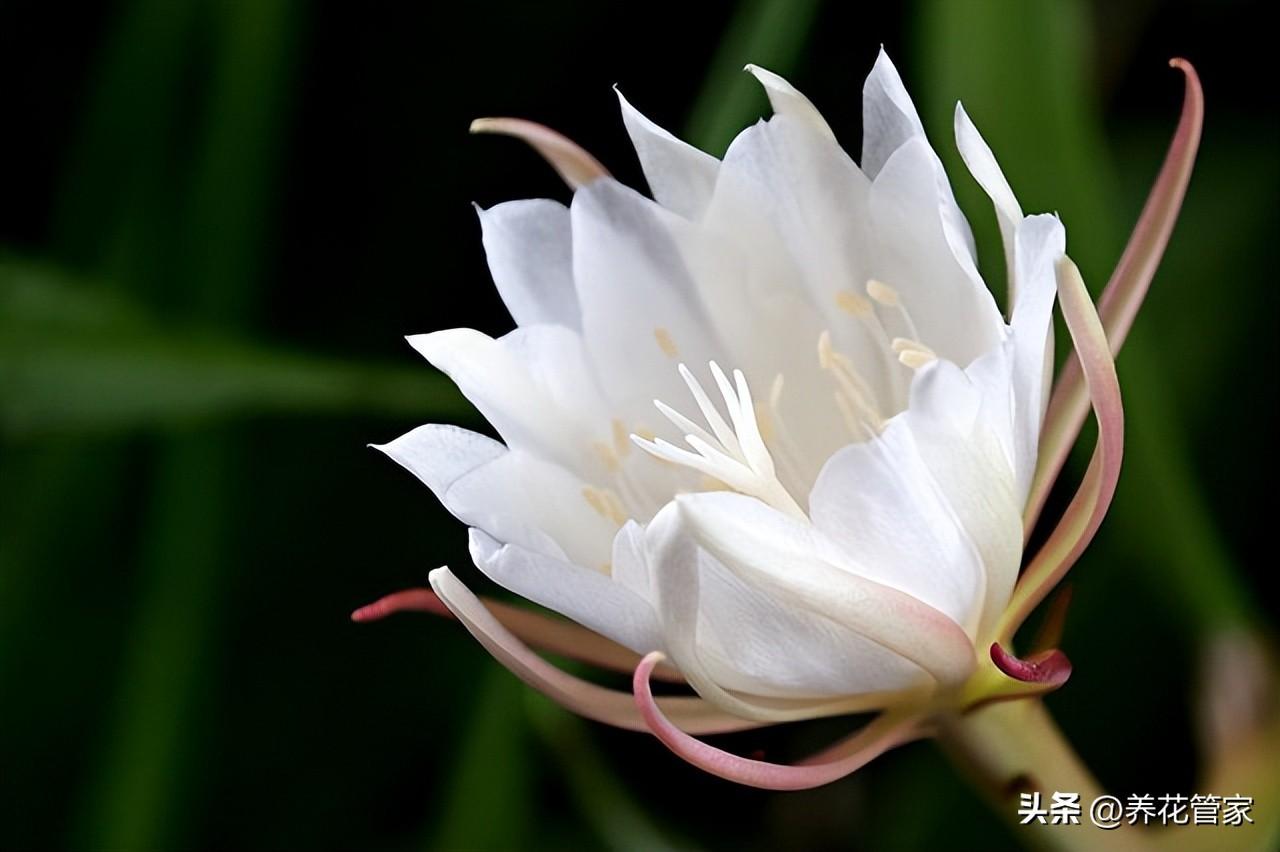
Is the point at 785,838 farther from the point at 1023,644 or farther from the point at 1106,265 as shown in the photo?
the point at 1106,265

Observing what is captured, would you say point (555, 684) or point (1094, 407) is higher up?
point (1094, 407)

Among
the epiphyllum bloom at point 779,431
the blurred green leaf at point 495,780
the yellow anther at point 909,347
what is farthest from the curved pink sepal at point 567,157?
the blurred green leaf at point 495,780

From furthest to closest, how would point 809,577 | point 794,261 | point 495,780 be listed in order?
1. point 495,780
2. point 794,261
3. point 809,577

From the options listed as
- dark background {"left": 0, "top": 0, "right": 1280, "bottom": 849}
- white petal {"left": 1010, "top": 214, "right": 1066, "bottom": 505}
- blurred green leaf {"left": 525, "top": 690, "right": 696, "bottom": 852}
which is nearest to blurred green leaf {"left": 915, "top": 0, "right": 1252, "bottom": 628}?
dark background {"left": 0, "top": 0, "right": 1280, "bottom": 849}

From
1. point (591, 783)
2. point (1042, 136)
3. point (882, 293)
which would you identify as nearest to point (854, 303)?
point (882, 293)

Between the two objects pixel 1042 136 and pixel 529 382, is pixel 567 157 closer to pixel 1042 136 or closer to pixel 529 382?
pixel 529 382

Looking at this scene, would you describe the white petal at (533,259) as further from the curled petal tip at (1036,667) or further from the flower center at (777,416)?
the curled petal tip at (1036,667)
